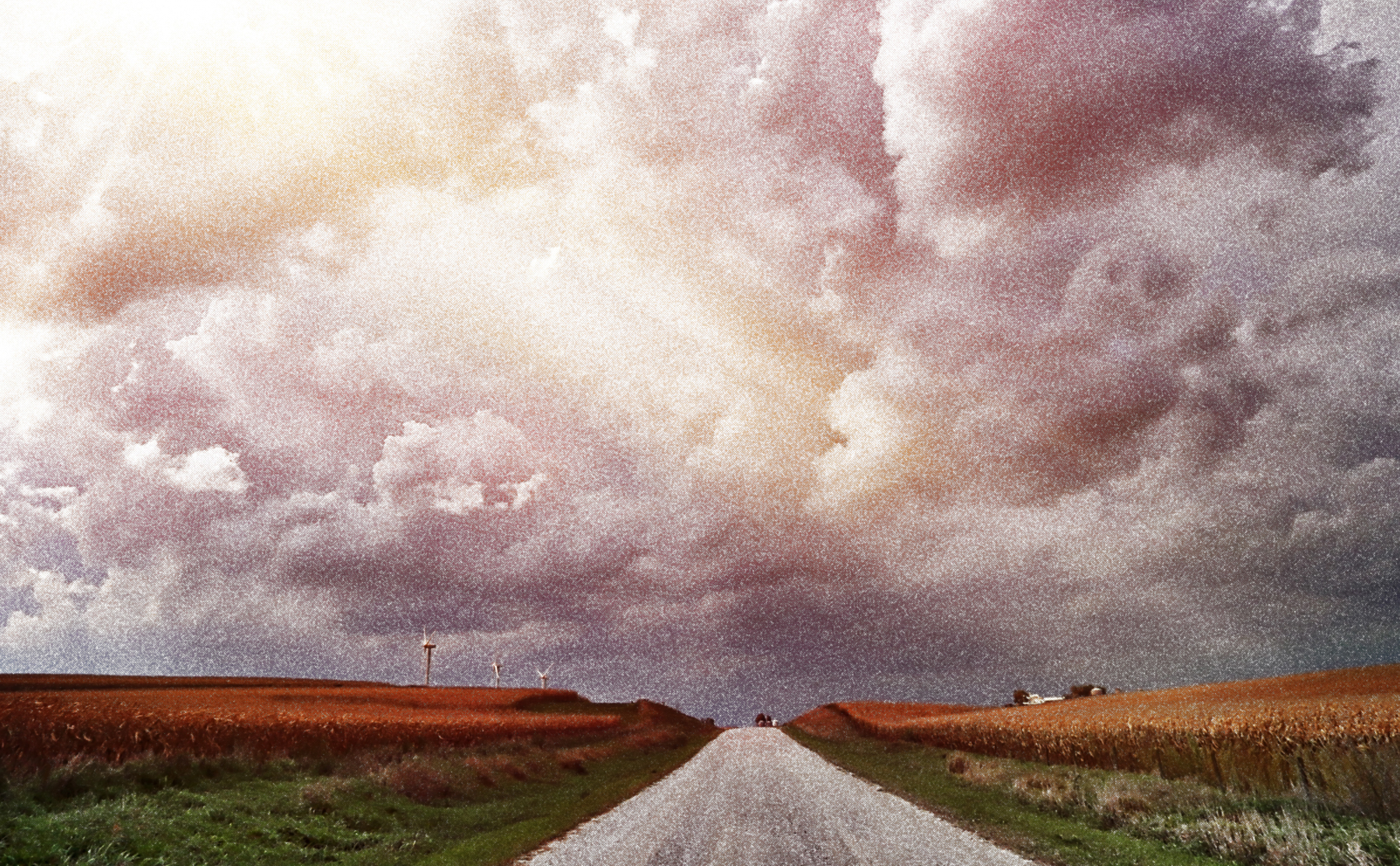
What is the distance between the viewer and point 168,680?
302 feet

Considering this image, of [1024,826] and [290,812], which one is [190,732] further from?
[1024,826]

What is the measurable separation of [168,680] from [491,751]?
80213 mm

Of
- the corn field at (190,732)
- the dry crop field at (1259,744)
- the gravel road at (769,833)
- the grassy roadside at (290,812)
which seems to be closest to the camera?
the grassy roadside at (290,812)

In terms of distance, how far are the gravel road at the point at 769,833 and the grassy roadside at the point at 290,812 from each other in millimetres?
1586

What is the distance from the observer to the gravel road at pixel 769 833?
1448cm

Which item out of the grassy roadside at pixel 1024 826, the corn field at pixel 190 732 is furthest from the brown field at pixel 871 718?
the corn field at pixel 190 732

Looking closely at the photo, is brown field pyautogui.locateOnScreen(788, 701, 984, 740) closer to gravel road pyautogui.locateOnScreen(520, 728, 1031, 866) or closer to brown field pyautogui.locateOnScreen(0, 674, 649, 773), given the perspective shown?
brown field pyautogui.locateOnScreen(0, 674, 649, 773)

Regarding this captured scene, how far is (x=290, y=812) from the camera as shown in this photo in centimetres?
1892

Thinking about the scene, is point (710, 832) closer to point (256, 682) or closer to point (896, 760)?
point (896, 760)

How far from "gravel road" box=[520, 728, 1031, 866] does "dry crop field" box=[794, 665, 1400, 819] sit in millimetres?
8338

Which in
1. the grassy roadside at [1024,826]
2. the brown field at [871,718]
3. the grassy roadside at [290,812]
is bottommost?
the brown field at [871,718]

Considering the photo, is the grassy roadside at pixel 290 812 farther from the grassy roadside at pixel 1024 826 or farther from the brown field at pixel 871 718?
the brown field at pixel 871 718

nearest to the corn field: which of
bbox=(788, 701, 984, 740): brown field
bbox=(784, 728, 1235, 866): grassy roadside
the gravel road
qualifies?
the gravel road

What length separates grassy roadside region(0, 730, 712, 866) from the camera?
557 inches
